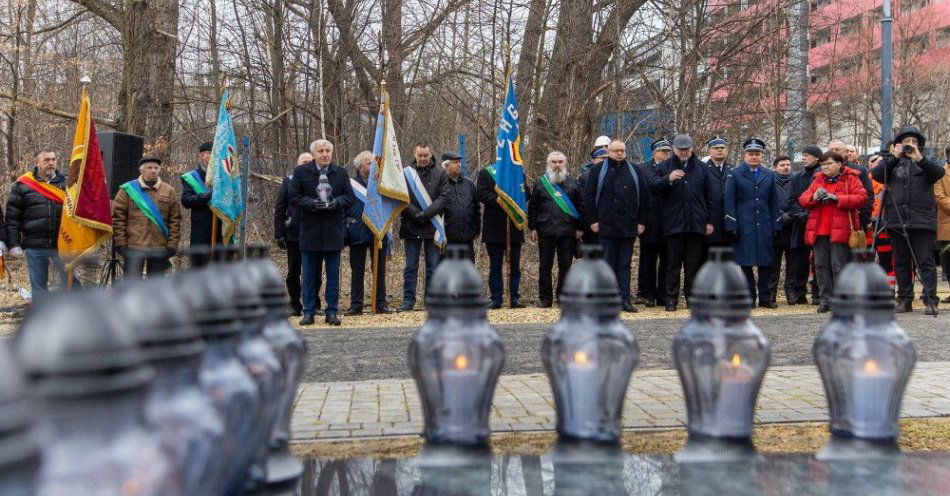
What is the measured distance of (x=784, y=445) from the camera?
3.72 metres

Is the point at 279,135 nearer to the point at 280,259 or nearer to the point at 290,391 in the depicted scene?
the point at 280,259

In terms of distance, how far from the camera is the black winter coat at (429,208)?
1198cm

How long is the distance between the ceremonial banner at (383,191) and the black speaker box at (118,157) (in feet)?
13.1

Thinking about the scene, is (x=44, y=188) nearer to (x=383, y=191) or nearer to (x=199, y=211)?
(x=199, y=211)

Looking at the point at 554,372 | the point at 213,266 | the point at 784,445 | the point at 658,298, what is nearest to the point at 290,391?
the point at 213,266

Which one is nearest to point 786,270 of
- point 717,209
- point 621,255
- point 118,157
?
point 717,209

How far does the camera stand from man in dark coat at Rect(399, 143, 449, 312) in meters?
12.0

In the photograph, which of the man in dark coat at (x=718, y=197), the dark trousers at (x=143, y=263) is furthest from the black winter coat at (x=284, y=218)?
the dark trousers at (x=143, y=263)

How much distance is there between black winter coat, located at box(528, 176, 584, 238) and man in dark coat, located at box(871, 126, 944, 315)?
381cm

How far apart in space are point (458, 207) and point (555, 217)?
132 centimetres

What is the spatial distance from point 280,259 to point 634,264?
25.8 ft

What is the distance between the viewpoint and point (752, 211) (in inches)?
478

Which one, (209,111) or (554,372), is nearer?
(554,372)

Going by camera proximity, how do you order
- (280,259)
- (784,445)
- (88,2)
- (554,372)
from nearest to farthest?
1. (554,372)
2. (784,445)
3. (88,2)
4. (280,259)
